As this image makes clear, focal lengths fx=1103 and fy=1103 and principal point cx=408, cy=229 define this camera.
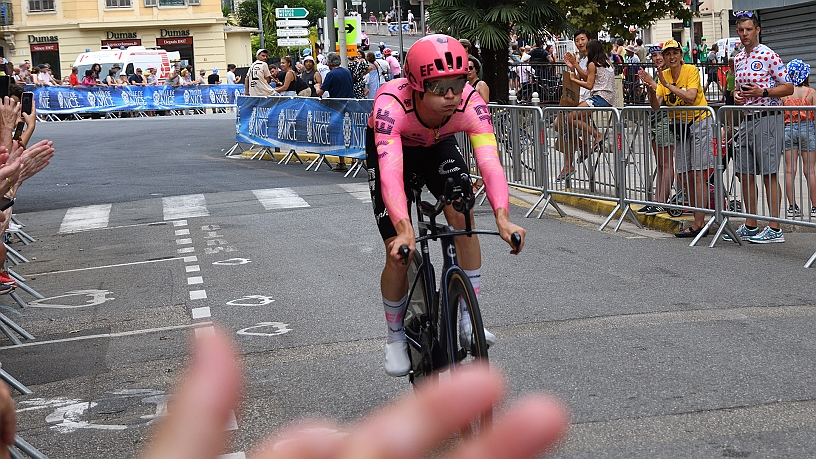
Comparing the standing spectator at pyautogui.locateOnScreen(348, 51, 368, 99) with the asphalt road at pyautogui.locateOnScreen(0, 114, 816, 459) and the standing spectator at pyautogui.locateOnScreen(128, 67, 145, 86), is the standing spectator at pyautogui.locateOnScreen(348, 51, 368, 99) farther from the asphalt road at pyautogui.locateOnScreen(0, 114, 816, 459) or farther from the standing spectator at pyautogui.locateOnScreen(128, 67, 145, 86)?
the standing spectator at pyautogui.locateOnScreen(128, 67, 145, 86)

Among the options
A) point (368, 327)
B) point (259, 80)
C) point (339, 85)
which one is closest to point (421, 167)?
point (368, 327)

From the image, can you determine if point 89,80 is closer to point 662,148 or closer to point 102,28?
point 102,28

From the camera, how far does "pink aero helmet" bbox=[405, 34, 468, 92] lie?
4.77 meters

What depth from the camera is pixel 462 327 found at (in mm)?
4625

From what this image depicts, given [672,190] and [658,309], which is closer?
[658,309]

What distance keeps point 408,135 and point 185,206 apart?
432 inches

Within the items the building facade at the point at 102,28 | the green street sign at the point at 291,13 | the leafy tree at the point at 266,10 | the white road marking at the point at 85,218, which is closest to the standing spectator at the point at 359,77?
the white road marking at the point at 85,218

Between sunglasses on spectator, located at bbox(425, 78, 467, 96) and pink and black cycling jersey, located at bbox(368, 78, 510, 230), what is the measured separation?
205mm

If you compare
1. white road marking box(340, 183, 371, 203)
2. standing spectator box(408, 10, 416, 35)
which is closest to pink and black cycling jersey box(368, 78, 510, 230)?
white road marking box(340, 183, 371, 203)

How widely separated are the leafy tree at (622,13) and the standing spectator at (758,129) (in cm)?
1296

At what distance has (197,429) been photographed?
2.39 feet

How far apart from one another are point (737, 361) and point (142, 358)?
3634 millimetres

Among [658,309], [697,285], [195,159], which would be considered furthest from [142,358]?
[195,159]

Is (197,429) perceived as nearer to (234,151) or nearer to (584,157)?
(584,157)
